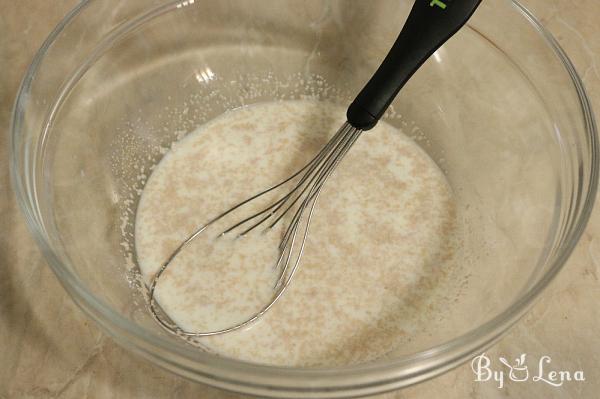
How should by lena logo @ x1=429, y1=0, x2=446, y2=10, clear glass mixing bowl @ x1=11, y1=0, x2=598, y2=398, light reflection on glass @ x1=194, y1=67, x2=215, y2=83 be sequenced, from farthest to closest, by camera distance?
light reflection on glass @ x1=194, y1=67, x2=215, y2=83, by lena logo @ x1=429, y1=0, x2=446, y2=10, clear glass mixing bowl @ x1=11, y1=0, x2=598, y2=398

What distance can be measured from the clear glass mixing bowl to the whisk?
132mm

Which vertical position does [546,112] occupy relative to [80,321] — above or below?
above

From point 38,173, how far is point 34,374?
266 mm

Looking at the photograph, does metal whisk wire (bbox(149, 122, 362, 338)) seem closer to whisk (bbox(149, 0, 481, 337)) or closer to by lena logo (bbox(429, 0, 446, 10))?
whisk (bbox(149, 0, 481, 337))

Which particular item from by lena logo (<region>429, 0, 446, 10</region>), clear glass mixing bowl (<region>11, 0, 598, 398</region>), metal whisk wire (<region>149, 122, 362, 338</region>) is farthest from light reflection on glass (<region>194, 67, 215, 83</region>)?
by lena logo (<region>429, 0, 446, 10</region>)

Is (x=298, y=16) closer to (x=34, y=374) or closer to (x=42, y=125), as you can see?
(x=42, y=125)

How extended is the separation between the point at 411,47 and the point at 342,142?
6.5 inches

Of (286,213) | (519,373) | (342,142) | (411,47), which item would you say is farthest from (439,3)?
(519,373)

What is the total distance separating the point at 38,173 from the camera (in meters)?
0.92

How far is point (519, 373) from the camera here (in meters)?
0.92

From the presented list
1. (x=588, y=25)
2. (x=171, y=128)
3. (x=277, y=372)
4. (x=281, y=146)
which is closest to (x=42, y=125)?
(x=171, y=128)

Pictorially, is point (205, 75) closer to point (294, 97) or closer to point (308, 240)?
point (294, 97)

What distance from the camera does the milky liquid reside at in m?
0.93

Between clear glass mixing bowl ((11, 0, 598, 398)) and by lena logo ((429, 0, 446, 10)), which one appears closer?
clear glass mixing bowl ((11, 0, 598, 398))
